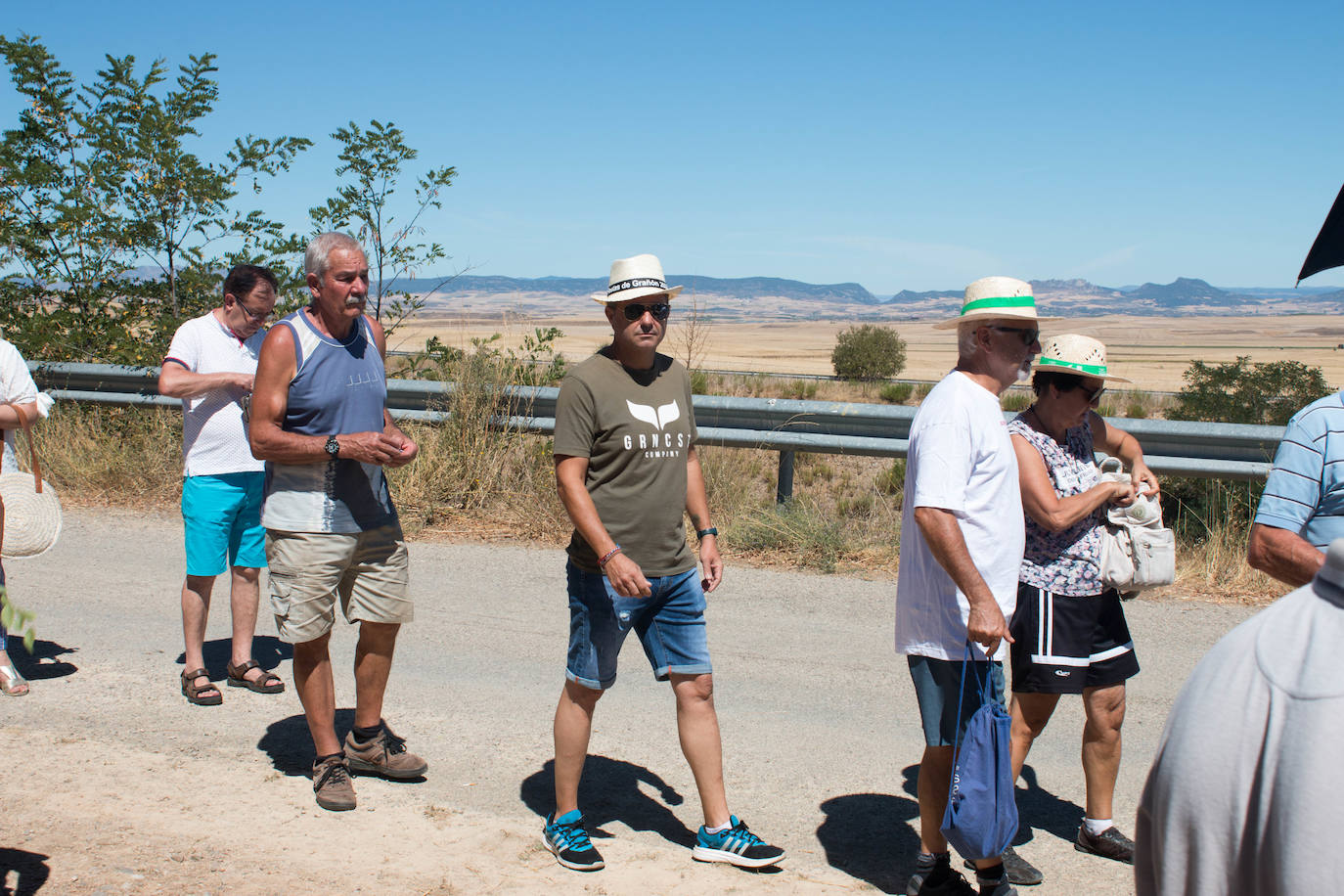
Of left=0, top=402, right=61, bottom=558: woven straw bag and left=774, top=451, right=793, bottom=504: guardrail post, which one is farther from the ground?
left=0, top=402, right=61, bottom=558: woven straw bag

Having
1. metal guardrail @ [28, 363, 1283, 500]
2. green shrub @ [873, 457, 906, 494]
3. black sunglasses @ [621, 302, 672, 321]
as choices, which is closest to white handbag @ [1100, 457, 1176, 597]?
black sunglasses @ [621, 302, 672, 321]

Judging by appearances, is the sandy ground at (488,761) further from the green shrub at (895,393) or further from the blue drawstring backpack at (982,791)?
the green shrub at (895,393)

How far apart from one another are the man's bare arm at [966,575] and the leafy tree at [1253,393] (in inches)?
443

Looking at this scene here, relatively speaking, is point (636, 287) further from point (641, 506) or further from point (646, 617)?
point (646, 617)

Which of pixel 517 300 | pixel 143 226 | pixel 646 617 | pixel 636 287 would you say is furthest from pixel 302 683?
pixel 143 226

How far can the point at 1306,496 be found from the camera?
9.54 ft

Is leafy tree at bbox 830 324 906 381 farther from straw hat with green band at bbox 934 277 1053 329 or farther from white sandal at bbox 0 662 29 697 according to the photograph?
straw hat with green band at bbox 934 277 1053 329

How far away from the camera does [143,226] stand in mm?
10336

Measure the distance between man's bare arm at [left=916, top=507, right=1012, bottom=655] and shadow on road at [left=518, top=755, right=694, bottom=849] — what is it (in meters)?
1.30

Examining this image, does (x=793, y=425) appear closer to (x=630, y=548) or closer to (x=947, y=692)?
(x=630, y=548)

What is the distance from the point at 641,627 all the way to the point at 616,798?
79cm

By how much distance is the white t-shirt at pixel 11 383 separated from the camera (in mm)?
4520

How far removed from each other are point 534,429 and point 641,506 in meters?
5.24

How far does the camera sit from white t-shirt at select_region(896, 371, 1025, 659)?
3061 millimetres
